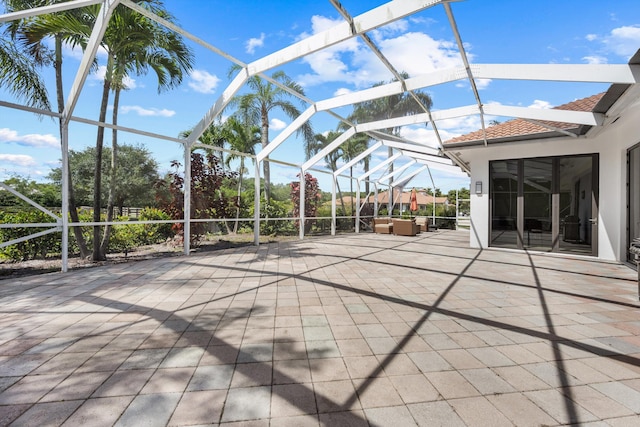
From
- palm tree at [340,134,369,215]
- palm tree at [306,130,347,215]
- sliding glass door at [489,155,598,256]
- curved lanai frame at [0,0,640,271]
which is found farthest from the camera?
palm tree at [340,134,369,215]

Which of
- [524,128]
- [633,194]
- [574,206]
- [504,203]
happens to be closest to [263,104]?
[524,128]

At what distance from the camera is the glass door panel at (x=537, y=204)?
7.63 meters

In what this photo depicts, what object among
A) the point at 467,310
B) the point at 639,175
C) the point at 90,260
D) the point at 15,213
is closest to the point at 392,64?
the point at 467,310

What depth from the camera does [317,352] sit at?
7.68 feet

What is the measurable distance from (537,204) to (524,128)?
2.05 m

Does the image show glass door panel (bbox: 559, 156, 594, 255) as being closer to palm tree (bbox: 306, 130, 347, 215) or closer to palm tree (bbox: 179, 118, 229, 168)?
palm tree (bbox: 306, 130, 347, 215)

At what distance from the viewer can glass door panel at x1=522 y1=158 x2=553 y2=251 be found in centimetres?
763

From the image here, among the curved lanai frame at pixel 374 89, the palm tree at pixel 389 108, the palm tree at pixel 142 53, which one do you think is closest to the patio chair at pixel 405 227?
the curved lanai frame at pixel 374 89

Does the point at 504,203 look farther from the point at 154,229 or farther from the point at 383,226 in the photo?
the point at 154,229

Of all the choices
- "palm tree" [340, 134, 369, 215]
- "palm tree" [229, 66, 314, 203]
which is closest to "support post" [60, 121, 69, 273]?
"palm tree" [229, 66, 314, 203]

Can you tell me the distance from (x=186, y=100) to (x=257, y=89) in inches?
172

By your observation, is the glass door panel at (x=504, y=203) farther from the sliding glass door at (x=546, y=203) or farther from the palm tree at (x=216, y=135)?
the palm tree at (x=216, y=135)

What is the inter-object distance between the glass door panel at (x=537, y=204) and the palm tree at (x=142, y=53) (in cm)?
928

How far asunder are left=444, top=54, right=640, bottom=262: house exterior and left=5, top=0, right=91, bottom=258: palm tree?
9.14 metres
